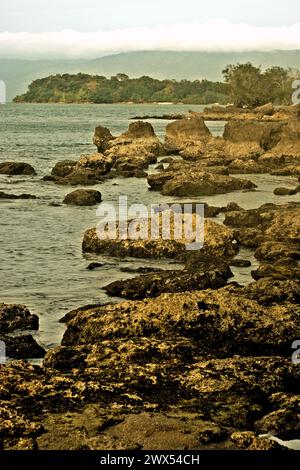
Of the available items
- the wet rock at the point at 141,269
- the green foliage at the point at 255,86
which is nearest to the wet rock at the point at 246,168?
the wet rock at the point at 141,269

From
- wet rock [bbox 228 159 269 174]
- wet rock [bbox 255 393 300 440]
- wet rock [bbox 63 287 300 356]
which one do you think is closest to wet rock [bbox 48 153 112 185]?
wet rock [bbox 228 159 269 174]

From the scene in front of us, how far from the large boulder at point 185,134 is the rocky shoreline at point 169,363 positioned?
3900cm

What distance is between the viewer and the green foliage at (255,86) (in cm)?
16288

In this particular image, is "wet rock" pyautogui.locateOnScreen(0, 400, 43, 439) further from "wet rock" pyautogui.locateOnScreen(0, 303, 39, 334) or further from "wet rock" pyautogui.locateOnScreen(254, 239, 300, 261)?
"wet rock" pyautogui.locateOnScreen(254, 239, 300, 261)

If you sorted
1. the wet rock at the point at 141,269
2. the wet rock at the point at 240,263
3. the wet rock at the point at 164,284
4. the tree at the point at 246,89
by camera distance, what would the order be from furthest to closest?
the tree at the point at 246,89 < the wet rock at the point at 240,263 < the wet rock at the point at 141,269 < the wet rock at the point at 164,284

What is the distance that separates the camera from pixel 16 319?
1375 centimetres

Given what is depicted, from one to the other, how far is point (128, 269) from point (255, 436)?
37.1 ft

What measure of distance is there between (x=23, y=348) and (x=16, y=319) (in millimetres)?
1707

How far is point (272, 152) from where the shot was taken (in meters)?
52.0

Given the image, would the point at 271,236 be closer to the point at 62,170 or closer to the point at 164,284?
the point at 164,284

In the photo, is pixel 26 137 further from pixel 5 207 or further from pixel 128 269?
pixel 128 269

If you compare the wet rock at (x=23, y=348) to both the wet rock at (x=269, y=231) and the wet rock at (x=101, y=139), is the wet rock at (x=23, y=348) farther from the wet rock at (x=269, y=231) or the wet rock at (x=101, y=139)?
the wet rock at (x=101, y=139)

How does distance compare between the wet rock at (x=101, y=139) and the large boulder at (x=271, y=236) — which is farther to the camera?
the wet rock at (x=101, y=139)

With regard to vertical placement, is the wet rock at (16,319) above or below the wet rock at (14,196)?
above
